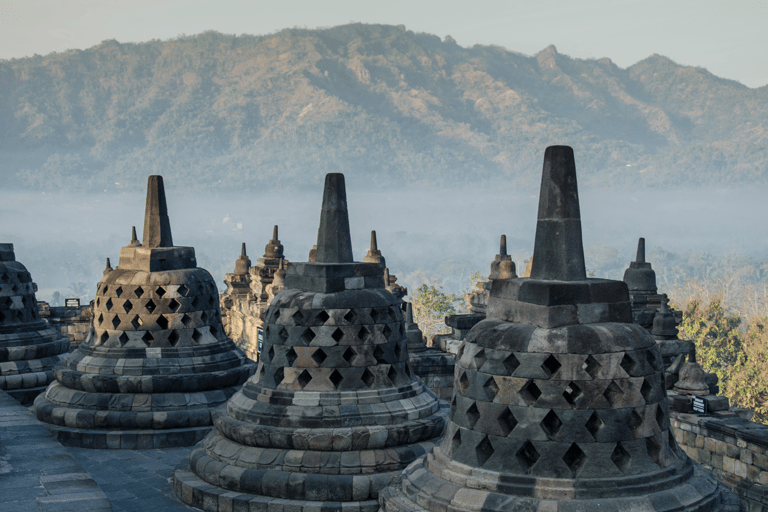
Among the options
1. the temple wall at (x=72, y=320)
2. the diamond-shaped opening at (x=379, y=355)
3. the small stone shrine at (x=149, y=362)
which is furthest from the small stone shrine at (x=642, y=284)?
the temple wall at (x=72, y=320)

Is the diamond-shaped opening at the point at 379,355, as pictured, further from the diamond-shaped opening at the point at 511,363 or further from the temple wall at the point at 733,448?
the temple wall at the point at 733,448

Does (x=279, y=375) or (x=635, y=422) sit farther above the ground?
(x=635, y=422)

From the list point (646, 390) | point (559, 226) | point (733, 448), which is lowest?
point (733, 448)

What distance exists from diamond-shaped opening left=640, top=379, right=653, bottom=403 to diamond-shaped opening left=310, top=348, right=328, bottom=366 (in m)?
4.37

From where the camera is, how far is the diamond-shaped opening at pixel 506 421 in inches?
215

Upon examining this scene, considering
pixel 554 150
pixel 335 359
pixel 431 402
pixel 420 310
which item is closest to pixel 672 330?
pixel 431 402

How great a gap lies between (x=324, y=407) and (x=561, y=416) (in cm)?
414

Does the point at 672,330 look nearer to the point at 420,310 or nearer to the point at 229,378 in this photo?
the point at 229,378

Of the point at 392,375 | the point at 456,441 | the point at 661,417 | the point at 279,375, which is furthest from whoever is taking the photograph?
the point at 392,375

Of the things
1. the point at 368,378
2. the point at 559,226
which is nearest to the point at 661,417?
the point at 559,226

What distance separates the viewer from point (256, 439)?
8.95m

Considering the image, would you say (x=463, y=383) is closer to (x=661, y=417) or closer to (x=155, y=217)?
(x=661, y=417)

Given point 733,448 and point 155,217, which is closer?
point 155,217

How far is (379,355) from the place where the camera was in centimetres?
941
